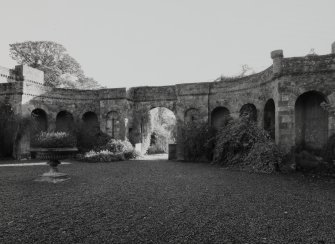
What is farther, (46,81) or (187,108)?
(46,81)

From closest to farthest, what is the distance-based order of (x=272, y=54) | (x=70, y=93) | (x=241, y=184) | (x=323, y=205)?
(x=323, y=205)
(x=241, y=184)
(x=272, y=54)
(x=70, y=93)

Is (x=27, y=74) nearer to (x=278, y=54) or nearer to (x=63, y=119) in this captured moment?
(x=63, y=119)

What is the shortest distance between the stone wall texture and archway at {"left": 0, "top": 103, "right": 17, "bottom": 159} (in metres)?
0.54

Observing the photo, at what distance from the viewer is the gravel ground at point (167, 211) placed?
358cm

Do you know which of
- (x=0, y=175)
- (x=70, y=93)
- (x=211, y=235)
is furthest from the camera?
(x=70, y=93)

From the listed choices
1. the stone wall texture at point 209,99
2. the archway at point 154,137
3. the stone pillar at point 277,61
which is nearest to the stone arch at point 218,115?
the stone wall texture at point 209,99

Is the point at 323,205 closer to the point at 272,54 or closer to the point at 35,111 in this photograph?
the point at 272,54

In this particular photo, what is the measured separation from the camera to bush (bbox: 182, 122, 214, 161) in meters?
13.1

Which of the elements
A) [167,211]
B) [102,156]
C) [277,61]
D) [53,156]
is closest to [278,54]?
[277,61]

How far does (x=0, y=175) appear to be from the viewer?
870cm

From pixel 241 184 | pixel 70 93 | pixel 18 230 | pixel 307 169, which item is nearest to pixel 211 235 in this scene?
pixel 18 230

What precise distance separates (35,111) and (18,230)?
14019 mm

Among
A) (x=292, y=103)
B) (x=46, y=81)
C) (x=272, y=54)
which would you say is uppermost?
(x=46, y=81)

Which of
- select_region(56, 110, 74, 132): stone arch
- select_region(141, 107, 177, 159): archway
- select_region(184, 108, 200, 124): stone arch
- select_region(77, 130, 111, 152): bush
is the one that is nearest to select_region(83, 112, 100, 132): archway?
select_region(56, 110, 74, 132): stone arch
